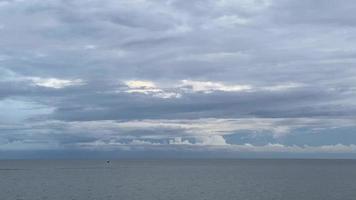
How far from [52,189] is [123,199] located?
35.0m

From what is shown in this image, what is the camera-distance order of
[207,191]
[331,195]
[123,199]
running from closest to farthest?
[123,199] < [331,195] < [207,191]

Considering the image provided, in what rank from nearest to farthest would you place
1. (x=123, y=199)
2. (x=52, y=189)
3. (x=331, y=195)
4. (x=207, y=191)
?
(x=123, y=199) → (x=331, y=195) → (x=207, y=191) → (x=52, y=189)

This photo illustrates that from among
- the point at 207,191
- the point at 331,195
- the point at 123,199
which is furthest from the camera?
the point at 207,191

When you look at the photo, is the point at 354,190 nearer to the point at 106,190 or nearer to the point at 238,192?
the point at 238,192

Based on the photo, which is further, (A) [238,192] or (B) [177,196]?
(A) [238,192]

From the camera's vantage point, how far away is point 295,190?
5138 inches

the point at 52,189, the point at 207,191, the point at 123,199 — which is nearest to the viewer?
the point at 123,199

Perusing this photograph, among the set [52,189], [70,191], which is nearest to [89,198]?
[70,191]

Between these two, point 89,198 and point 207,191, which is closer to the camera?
point 89,198

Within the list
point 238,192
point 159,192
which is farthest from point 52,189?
point 238,192

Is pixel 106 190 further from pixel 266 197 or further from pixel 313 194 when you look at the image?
pixel 313 194

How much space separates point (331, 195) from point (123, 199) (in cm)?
4876

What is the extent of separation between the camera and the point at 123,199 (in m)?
109

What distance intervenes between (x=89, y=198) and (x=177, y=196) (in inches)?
787
